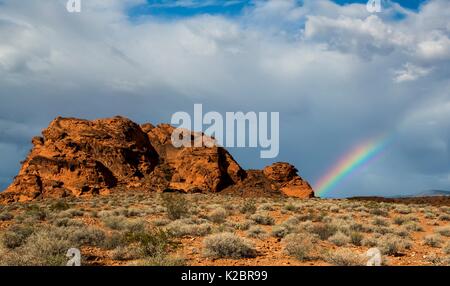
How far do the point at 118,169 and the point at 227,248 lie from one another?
58545mm

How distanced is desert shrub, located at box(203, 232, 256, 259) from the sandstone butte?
1939 inches

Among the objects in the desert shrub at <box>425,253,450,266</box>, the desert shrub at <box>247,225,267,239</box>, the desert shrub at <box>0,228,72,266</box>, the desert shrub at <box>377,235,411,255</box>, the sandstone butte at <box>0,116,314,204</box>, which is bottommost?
the desert shrub at <box>425,253,450,266</box>

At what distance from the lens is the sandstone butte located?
5919cm

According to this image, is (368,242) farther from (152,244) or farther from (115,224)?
(115,224)

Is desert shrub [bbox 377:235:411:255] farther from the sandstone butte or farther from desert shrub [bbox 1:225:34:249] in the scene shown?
the sandstone butte

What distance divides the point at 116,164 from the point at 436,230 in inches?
2224

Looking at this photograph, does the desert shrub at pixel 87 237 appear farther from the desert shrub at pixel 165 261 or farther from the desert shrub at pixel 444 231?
the desert shrub at pixel 444 231

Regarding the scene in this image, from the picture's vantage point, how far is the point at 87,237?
44.1 feet

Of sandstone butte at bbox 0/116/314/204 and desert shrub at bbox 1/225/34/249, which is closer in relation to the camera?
desert shrub at bbox 1/225/34/249

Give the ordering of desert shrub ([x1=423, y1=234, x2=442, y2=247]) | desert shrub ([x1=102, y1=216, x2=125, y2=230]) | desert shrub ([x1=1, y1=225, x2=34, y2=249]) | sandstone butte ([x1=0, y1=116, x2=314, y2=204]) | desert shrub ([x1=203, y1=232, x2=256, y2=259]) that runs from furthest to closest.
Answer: sandstone butte ([x1=0, y1=116, x2=314, y2=204]) < desert shrub ([x1=102, y1=216, x2=125, y2=230]) < desert shrub ([x1=423, y1=234, x2=442, y2=247]) < desert shrub ([x1=1, y1=225, x2=34, y2=249]) < desert shrub ([x1=203, y1=232, x2=256, y2=259])

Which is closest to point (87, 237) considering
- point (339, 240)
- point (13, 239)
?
point (13, 239)

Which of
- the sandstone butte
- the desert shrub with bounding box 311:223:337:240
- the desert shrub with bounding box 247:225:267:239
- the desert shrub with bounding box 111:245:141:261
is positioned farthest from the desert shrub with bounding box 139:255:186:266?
the sandstone butte

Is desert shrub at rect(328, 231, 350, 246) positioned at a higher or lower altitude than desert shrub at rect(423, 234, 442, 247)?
higher

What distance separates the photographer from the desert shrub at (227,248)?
11492mm
